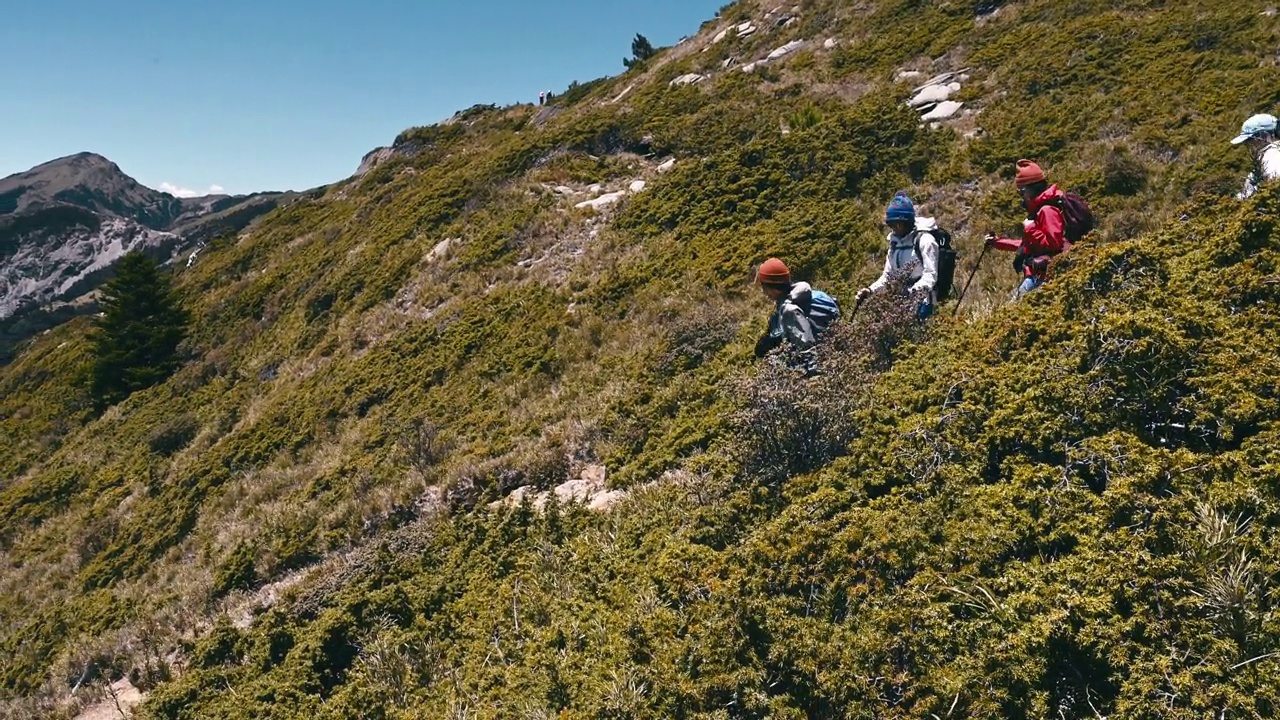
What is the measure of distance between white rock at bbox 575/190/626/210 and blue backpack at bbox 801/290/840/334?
987 cm

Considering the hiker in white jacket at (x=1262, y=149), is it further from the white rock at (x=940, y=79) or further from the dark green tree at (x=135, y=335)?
the dark green tree at (x=135, y=335)

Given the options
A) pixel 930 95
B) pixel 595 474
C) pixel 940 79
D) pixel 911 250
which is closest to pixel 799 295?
pixel 911 250

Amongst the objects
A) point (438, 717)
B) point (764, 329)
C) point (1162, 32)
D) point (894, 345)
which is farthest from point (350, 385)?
point (1162, 32)

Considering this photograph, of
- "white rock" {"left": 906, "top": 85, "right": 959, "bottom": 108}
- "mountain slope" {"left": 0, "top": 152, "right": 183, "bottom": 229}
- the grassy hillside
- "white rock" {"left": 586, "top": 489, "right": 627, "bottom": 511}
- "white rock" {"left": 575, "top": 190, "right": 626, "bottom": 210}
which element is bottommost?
"white rock" {"left": 586, "top": 489, "right": 627, "bottom": 511}

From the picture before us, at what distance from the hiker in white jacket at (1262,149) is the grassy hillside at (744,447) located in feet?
2.35

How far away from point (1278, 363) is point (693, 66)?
21.8 meters

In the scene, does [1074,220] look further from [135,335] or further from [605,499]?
[135,335]

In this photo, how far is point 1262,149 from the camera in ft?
17.7

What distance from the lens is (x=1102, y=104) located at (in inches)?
420

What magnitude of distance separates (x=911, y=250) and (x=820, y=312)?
1070 mm

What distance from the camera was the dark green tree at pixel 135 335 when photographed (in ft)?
63.0

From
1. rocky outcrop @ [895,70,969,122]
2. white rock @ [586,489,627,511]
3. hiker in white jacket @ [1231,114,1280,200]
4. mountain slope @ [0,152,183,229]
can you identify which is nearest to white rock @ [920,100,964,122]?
rocky outcrop @ [895,70,969,122]

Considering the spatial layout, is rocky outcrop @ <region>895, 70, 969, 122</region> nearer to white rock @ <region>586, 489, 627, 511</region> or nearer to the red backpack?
the red backpack

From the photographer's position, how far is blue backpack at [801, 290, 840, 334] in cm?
631
